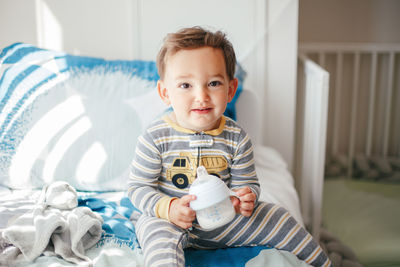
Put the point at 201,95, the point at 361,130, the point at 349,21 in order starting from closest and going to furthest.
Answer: the point at 201,95 → the point at 349,21 → the point at 361,130

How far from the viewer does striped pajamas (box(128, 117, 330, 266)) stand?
2.84 ft

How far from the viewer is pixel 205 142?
0.89 meters

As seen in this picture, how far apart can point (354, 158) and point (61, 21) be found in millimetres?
1770

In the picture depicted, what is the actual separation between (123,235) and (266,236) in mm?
356

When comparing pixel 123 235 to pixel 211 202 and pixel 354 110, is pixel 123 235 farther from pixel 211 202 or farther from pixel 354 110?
pixel 354 110

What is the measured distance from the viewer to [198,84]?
2.68 feet

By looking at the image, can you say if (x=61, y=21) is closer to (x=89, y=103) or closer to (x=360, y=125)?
(x=89, y=103)

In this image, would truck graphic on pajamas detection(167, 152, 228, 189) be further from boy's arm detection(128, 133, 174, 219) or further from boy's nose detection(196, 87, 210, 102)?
boy's nose detection(196, 87, 210, 102)

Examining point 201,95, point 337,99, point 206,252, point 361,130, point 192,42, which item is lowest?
point 361,130

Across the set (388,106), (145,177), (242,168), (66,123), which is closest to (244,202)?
(242,168)

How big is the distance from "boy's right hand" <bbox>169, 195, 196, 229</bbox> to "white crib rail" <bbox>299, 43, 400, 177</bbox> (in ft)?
4.99

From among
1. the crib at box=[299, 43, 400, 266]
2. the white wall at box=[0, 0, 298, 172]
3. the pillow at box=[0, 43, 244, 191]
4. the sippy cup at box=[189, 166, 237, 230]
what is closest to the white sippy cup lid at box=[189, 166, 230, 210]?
the sippy cup at box=[189, 166, 237, 230]

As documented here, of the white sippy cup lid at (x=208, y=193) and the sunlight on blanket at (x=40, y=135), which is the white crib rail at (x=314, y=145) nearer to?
the white sippy cup lid at (x=208, y=193)

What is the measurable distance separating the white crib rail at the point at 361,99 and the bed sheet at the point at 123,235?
109 centimetres
